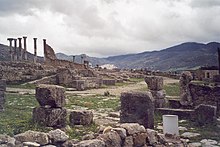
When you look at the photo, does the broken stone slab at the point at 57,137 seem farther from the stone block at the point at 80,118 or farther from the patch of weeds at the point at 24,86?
the patch of weeds at the point at 24,86

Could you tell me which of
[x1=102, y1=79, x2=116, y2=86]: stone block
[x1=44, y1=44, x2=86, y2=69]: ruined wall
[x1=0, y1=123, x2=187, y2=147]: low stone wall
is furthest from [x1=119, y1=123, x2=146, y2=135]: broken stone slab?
[x1=44, y1=44, x2=86, y2=69]: ruined wall

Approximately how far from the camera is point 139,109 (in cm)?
1055

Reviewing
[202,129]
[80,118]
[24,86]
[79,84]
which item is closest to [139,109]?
[80,118]

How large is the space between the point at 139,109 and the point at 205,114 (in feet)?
10.3

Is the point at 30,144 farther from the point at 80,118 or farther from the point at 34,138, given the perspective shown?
the point at 80,118

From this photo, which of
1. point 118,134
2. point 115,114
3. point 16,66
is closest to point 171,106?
point 115,114

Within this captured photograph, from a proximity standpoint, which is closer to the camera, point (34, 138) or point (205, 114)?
point (34, 138)

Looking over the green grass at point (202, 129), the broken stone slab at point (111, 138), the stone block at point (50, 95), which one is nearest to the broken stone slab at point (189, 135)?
the green grass at point (202, 129)

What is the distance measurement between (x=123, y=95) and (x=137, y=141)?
280cm

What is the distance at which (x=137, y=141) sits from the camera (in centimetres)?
816

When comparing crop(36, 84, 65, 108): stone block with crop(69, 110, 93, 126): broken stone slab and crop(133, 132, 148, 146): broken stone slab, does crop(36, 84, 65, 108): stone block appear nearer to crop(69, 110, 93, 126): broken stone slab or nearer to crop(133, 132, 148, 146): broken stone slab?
crop(69, 110, 93, 126): broken stone slab

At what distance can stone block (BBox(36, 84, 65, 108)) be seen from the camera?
1007 cm

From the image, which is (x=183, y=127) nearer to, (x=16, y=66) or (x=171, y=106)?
(x=171, y=106)

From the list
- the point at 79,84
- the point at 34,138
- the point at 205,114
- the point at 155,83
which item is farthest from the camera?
the point at 79,84
